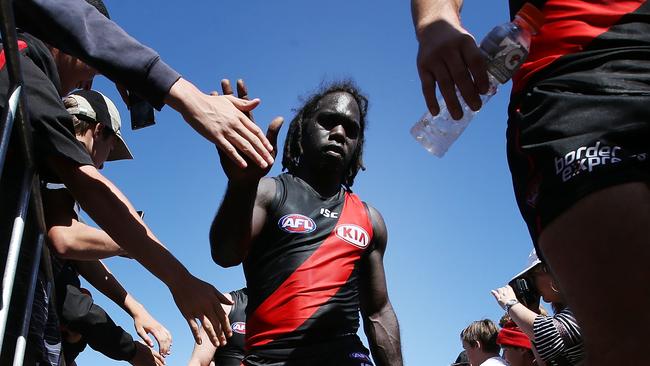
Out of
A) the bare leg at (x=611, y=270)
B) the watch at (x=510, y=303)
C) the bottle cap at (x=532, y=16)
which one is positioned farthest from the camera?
the watch at (x=510, y=303)

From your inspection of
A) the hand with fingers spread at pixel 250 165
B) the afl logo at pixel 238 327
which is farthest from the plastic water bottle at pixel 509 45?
the afl logo at pixel 238 327

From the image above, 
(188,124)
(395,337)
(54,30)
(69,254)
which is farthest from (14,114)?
(395,337)

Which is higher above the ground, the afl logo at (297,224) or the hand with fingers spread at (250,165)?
the hand with fingers spread at (250,165)

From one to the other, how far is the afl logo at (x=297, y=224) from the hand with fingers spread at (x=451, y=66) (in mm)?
1748

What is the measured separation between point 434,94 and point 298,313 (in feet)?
5.64

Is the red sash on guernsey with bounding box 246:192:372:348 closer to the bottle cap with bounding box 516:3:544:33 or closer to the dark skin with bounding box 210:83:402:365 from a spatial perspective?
the dark skin with bounding box 210:83:402:365

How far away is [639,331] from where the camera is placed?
1.31 metres

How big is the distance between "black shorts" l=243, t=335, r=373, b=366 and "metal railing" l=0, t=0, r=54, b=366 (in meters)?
1.19

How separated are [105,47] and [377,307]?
2139mm

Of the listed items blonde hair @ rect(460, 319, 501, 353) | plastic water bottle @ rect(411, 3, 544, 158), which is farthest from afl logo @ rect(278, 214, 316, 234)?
blonde hair @ rect(460, 319, 501, 353)

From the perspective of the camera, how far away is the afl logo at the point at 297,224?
130 inches

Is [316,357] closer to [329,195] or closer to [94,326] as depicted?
[329,195]

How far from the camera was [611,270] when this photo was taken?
53.6 inches

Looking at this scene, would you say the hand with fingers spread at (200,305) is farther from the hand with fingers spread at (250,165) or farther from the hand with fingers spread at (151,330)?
the hand with fingers spread at (151,330)
